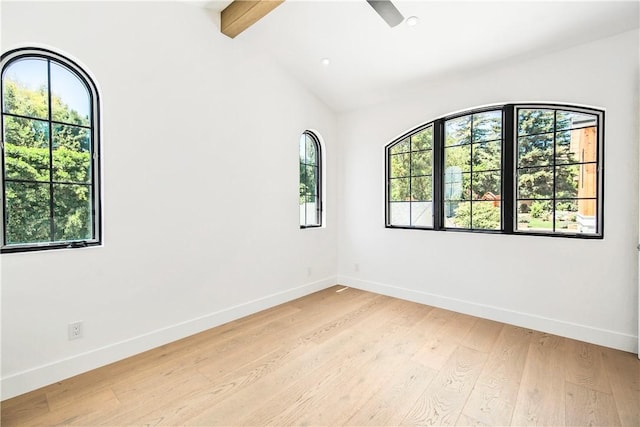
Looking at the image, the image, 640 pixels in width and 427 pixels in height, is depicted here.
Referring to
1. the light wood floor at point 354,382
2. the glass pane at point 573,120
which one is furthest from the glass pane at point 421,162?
the light wood floor at point 354,382

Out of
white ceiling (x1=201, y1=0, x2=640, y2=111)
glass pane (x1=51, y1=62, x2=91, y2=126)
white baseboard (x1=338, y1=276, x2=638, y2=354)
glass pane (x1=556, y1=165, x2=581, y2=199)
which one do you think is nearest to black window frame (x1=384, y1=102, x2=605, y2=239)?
glass pane (x1=556, y1=165, x2=581, y2=199)

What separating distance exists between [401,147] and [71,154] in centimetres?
352

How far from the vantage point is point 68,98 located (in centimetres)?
232

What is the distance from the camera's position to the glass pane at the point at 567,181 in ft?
9.46

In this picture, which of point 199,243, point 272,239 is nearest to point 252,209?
point 272,239

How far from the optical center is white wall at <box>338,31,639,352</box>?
2.61m

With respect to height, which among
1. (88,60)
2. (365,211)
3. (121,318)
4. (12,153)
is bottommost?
(121,318)

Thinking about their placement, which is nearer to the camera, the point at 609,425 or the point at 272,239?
the point at 609,425

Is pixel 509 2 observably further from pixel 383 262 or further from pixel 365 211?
pixel 383 262

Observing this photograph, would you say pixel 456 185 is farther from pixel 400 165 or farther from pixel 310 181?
pixel 310 181

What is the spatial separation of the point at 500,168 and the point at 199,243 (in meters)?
3.27

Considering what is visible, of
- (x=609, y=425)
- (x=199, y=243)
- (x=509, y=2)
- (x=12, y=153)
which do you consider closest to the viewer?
(x=609, y=425)

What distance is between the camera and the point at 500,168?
3.28 metres

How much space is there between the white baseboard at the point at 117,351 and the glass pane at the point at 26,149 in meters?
1.36
